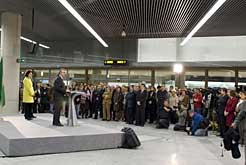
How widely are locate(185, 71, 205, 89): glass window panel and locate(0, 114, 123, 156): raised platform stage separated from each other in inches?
384

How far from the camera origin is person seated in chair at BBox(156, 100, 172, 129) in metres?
10.6

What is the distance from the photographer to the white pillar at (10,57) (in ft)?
37.5

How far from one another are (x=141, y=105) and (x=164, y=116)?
0.86 m

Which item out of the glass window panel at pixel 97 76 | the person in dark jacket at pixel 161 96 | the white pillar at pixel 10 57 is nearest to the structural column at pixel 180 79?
the glass window panel at pixel 97 76

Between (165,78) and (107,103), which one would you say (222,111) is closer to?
(107,103)

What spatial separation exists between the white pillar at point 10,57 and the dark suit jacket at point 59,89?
4.92 metres

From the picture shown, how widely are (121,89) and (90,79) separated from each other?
5.44m

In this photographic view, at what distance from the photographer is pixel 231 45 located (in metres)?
14.8

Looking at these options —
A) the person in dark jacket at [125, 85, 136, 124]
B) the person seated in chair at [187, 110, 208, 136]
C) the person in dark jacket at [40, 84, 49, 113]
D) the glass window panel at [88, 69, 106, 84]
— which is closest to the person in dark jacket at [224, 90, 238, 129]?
the person seated in chair at [187, 110, 208, 136]

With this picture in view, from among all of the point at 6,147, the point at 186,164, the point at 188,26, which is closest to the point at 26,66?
the point at 188,26

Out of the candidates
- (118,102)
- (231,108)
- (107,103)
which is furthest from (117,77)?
(231,108)

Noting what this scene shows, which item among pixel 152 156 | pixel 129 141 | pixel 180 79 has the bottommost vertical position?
pixel 152 156

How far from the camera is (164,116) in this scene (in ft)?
35.5

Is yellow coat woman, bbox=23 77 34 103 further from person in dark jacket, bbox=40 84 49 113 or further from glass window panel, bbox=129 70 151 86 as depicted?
glass window panel, bbox=129 70 151 86
